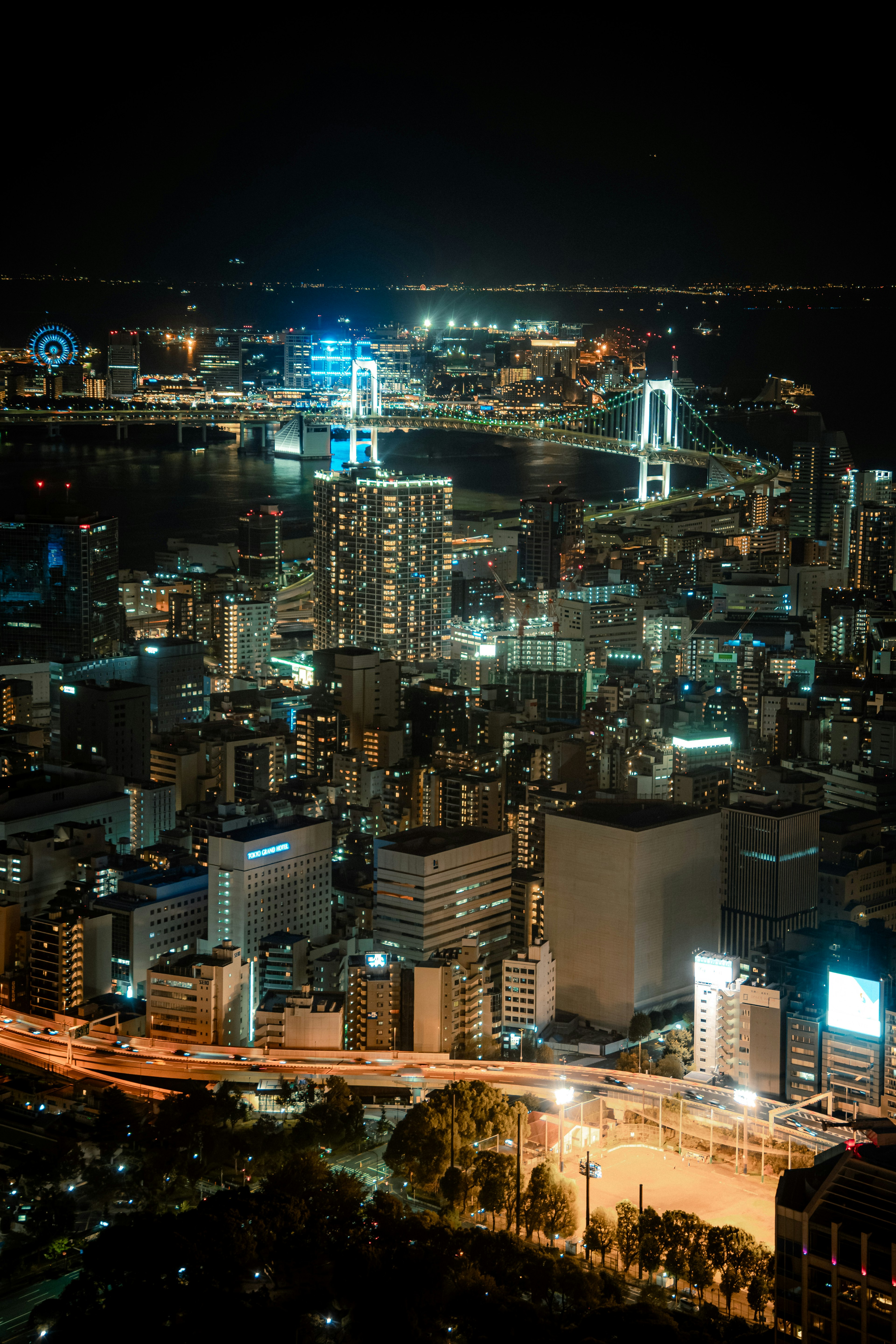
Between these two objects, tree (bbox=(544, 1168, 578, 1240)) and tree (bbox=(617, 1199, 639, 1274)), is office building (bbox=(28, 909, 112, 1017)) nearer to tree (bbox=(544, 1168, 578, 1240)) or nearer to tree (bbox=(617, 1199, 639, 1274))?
tree (bbox=(544, 1168, 578, 1240))

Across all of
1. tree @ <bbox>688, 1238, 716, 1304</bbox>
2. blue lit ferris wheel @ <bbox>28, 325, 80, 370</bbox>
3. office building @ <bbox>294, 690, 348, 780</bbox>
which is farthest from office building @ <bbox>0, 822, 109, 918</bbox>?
blue lit ferris wheel @ <bbox>28, 325, 80, 370</bbox>

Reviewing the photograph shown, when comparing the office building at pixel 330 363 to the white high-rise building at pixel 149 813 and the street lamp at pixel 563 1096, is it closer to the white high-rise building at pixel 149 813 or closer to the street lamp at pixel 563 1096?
the white high-rise building at pixel 149 813

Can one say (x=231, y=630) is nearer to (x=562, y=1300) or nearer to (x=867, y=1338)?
(x=562, y=1300)

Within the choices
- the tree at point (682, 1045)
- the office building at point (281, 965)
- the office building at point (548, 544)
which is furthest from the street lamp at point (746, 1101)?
the office building at point (548, 544)

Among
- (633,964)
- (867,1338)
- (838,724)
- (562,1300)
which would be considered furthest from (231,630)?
(867,1338)

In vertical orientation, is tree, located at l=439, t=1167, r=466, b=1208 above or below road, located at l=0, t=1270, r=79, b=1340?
above

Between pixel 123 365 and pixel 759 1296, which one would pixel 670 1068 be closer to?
pixel 759 1296

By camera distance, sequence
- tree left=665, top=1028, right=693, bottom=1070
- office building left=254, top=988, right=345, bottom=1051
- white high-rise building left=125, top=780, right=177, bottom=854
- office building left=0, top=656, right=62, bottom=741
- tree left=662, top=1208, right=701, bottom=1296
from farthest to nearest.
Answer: office building left=0, top=656, right=62, bottom=741 < white high-rise building left=125, top=780, right=177, bottom=854 < tree left=665, top=1028, right=693, bottom=1070 < office building left=254, top=988, right=345, bottom=1051 < tree left=662, top=1208, right=701, bottom=1296

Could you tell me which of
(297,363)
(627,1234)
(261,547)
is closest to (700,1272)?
(627,1234)
